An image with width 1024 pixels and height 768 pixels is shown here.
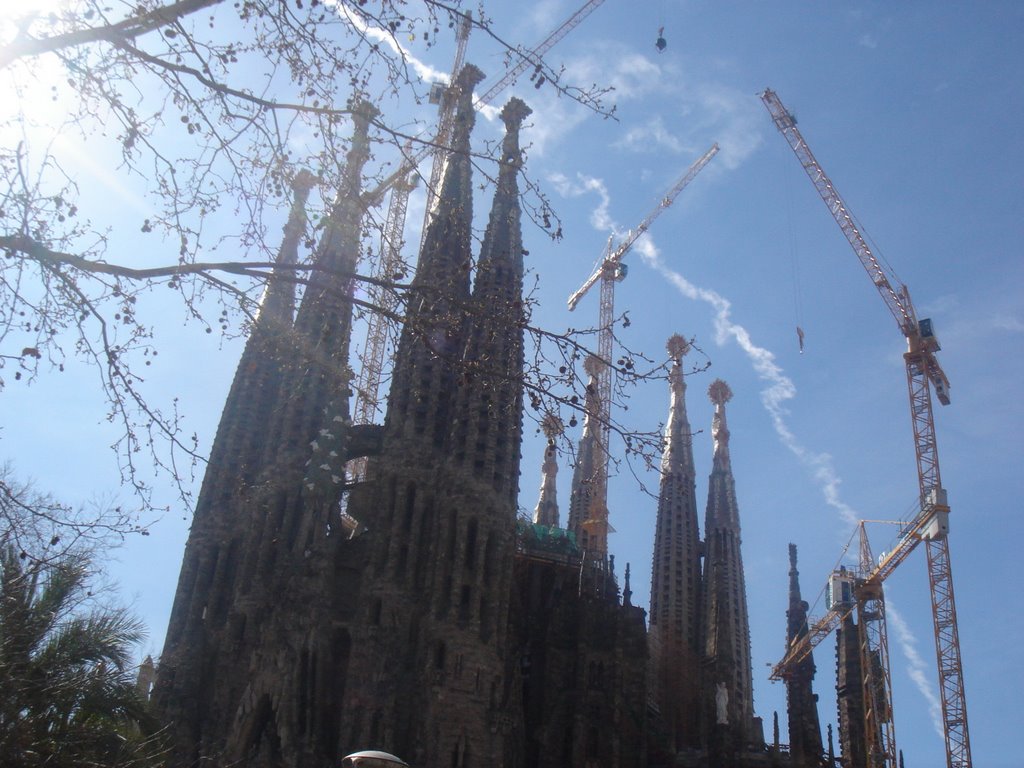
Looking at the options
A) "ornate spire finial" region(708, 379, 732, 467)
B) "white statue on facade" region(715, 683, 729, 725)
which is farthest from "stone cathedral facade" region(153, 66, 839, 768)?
"ornate spire finial" region(708, 379, 732, 467)

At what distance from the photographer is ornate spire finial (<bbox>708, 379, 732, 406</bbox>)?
3339 inches

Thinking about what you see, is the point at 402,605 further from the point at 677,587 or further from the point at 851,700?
the point at 677,587

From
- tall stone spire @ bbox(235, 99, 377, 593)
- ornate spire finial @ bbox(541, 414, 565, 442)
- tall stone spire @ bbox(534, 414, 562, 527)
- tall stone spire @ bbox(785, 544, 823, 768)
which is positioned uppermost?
tall stone spire @ bbox(534, 414, 562, 527)

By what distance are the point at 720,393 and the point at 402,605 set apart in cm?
5199

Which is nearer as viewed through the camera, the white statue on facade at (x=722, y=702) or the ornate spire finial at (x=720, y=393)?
the white statue on facade at (x=722, y=702)

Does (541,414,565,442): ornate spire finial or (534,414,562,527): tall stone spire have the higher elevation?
(534,414,562,527): tall stone spire

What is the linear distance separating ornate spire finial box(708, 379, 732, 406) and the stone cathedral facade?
39.5 metres

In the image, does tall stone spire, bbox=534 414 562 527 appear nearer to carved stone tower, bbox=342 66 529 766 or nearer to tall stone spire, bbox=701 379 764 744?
tall stone spire, bbox=701 379 764 744

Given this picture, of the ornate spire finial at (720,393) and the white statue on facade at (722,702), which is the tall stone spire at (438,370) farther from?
the ornate spire finial at (720,393)

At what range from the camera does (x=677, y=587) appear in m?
69.8

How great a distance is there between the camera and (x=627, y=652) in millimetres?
41469

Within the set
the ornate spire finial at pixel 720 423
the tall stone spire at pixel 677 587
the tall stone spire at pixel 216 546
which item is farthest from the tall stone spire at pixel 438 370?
the ornate spire finial at pixel 720 423

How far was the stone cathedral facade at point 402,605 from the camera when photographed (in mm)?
34750

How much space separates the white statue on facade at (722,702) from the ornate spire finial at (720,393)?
33925 mm
